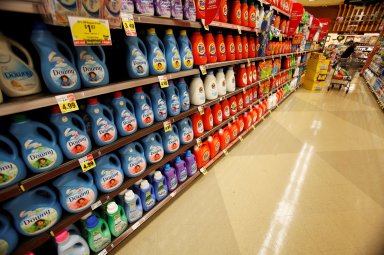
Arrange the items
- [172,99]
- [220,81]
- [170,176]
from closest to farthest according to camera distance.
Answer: [172,99]
[170,176]
[220,81]

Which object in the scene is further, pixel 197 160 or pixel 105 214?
pixel 197 160

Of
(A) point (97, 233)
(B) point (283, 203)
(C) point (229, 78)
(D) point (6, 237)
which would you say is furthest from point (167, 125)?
(B) point (283, 203)

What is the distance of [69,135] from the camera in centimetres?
91

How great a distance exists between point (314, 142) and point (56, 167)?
10.3 feet

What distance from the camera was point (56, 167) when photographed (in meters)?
0.87

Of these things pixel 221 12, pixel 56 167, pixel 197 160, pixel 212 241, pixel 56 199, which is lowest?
pixel 212 241

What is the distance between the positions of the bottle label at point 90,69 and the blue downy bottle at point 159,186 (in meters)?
0.84

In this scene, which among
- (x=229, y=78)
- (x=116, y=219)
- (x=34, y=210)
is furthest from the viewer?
(x=229, y=78)

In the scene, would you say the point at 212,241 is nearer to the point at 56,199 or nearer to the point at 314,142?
the point at 56,199

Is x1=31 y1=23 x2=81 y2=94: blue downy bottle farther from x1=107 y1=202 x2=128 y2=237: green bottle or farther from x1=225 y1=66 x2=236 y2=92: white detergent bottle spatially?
x1=225 y1=66 x2=236 y2=92: white detergent bottle

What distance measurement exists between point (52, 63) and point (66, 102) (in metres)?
0.18

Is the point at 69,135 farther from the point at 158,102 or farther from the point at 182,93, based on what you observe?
the point at 182,93

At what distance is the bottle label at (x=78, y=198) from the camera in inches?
38.3

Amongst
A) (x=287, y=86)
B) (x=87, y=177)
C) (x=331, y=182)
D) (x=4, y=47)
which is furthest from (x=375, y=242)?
(x=287, y=86)
